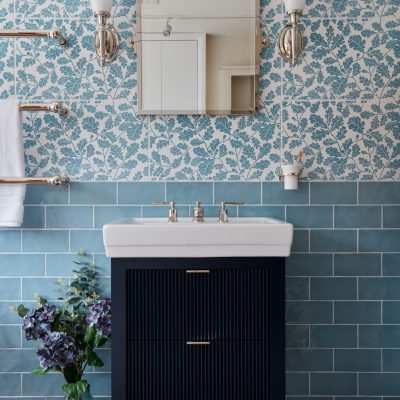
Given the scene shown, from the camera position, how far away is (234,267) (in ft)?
5.54

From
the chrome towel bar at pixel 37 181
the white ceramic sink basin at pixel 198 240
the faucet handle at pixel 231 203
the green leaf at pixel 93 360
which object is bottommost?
the green leaf at pixel 93 360

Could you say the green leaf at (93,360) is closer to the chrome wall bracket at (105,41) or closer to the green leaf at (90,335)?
the green leaf at (90,335)

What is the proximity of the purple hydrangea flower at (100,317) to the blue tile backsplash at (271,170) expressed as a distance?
0.59ft

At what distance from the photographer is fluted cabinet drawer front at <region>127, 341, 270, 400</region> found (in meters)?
1.69

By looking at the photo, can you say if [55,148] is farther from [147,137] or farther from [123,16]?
[123,16]

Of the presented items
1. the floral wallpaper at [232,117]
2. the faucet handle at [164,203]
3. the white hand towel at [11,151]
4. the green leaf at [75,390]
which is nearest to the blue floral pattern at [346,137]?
the floral wallpaper at [232,117]

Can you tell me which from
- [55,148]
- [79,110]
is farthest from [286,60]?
[55,148]

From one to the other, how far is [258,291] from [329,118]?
96 centimetres

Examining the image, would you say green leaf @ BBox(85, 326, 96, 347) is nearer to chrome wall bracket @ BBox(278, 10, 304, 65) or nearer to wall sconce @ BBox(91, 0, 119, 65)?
wall sconce @ BBox(91, 0, 119, 65)

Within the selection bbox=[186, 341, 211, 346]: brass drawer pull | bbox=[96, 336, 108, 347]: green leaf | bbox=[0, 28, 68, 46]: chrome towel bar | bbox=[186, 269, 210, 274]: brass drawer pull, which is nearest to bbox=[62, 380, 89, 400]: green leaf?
bbox=[96, 336, 108, 347]: green leaf

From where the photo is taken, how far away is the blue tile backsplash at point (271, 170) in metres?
2.17

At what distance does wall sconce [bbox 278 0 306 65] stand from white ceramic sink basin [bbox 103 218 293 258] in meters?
0.91

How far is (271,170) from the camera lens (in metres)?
2.19

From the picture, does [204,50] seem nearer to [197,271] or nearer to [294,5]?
[294,5]
